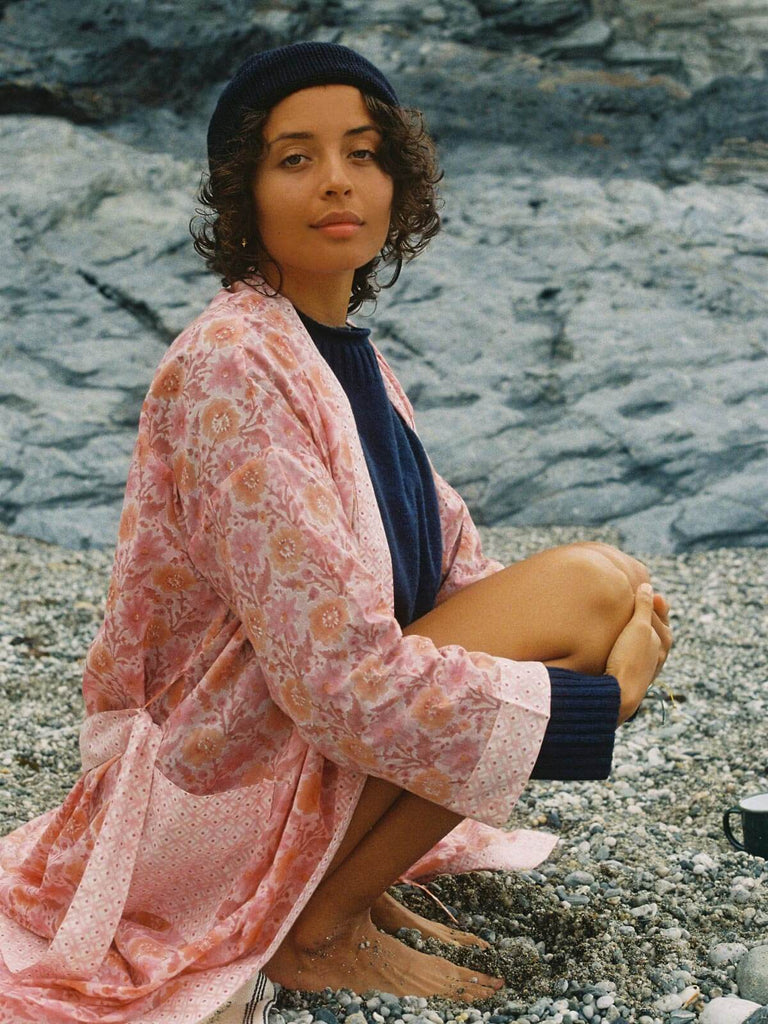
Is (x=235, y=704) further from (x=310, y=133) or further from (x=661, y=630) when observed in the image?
(x=310, y=133)

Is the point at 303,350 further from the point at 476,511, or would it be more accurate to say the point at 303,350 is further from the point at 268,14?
the point at 268,14

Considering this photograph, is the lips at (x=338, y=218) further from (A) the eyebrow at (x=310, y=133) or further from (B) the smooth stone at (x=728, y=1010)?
(B) the smooth stone at (x=728, y=1010)

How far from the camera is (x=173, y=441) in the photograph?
2.36m

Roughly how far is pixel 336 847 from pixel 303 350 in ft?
3.06

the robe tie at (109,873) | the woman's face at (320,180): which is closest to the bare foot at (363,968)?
the robe tie at (109,873)

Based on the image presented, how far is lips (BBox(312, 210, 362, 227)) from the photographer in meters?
2.43

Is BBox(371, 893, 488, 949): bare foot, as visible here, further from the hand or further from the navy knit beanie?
the navy knit beanie

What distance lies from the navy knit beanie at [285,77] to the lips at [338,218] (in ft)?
0.78

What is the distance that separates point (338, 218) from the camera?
2.44 m

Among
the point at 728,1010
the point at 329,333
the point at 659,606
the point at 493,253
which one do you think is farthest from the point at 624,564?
the point at 493,253

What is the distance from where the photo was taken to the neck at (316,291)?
2.54 m

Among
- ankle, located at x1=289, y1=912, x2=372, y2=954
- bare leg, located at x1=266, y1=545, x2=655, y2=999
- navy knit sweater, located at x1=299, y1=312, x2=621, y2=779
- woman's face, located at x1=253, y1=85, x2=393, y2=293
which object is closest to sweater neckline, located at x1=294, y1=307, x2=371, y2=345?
navy knit sweater, located at x1=299, y1=312, x2=621, y2=779

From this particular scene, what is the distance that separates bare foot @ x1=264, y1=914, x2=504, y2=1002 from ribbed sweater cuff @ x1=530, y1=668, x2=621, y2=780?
0.53 m

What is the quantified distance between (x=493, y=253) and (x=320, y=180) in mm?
6195
